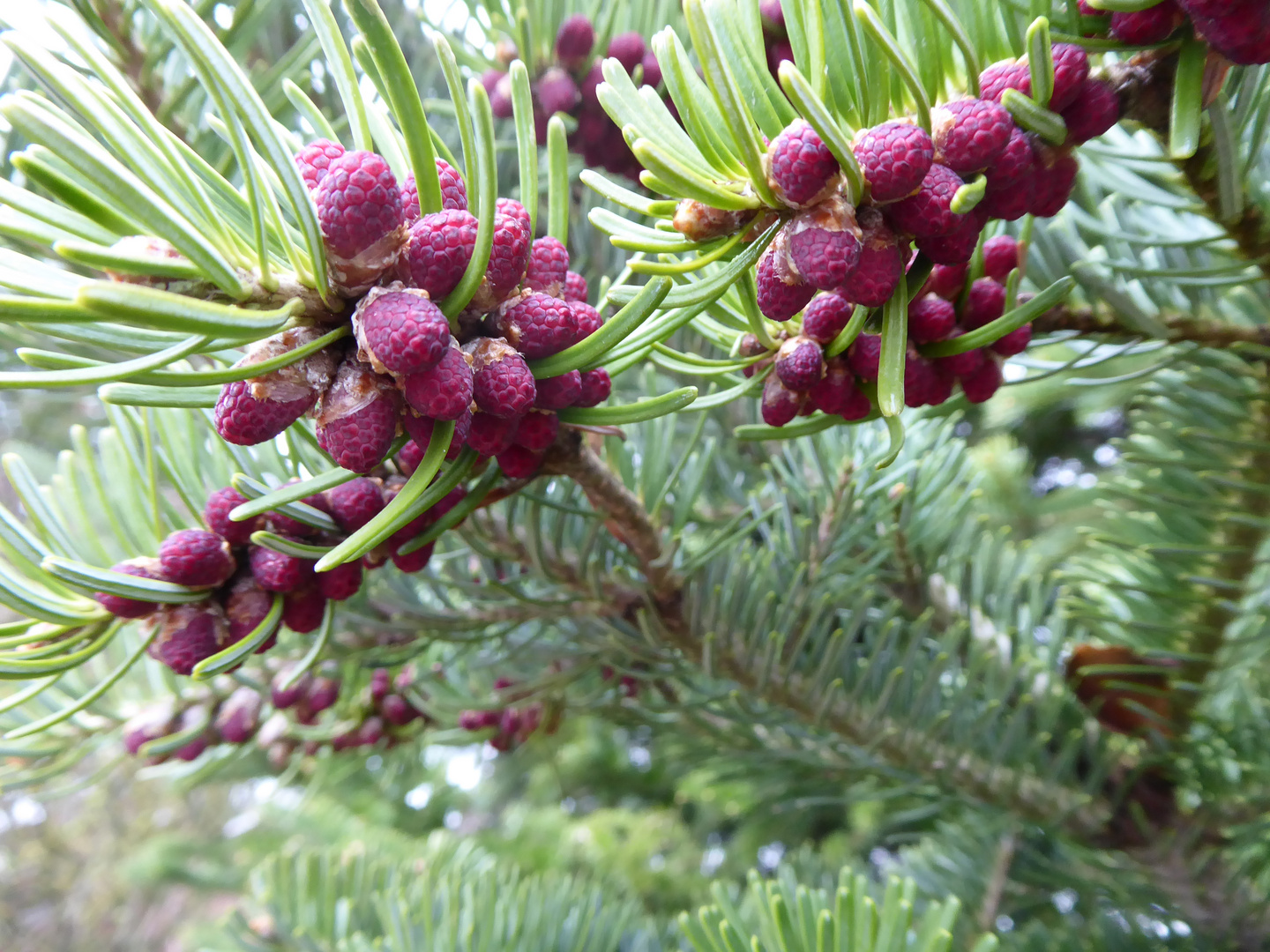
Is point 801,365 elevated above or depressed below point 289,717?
above

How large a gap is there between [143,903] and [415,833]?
2.75m

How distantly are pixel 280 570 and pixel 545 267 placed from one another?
17cm

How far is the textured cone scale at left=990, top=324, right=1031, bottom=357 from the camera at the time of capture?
347 millimetres

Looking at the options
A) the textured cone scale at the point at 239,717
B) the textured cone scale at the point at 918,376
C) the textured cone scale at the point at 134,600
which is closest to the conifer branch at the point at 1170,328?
the textured cone scale at the point at 918,376

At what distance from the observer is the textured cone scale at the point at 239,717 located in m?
0.63

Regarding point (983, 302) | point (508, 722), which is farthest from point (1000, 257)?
point (508, 722)

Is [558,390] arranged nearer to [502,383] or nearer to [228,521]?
[502,383]

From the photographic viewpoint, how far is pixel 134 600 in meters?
0.36

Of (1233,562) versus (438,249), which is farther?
(1233,562)

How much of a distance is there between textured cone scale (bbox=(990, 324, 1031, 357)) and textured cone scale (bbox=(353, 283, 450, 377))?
0.23 metres

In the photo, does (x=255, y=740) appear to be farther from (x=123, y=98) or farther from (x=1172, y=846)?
(x=1172, y=846)

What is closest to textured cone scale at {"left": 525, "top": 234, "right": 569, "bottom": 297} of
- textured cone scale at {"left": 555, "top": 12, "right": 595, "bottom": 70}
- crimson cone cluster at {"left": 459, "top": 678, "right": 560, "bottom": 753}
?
textured cone scale at {"left": 555, "top": 12, "right": 595, "bottom": 70}

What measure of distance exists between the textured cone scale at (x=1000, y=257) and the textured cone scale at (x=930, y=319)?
4 centimetres

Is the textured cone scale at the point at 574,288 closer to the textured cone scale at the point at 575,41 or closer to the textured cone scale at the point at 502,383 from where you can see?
the textured cone scale at the point at 502,383
